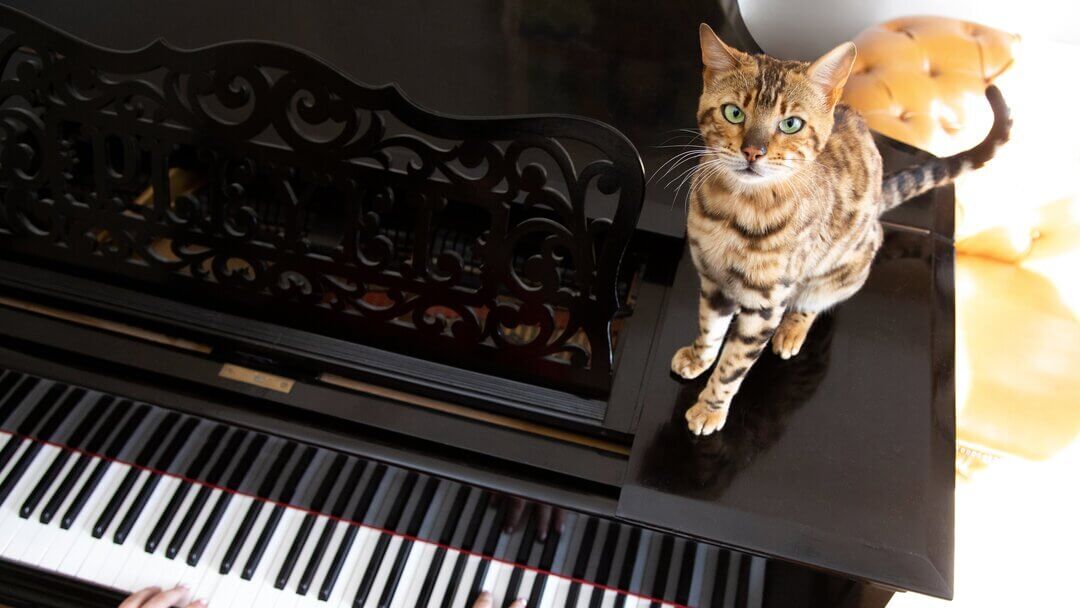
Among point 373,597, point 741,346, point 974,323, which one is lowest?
point 373,597

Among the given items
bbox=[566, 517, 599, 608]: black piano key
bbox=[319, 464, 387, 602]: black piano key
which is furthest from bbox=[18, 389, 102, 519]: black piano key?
bbox=[566, 517, 599, 608]: black piano key

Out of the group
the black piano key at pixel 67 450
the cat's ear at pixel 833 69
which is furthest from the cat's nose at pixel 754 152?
the black piano key at pixel 67 450

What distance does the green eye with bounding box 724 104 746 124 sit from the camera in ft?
5.12

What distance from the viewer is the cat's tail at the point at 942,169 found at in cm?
196

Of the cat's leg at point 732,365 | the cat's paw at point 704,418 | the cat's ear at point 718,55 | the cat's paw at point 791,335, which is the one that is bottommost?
the cat's paw at point 704,418

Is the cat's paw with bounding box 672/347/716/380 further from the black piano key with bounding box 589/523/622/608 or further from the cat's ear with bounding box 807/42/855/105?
the cat's ear with bounding box 807/42/855/105

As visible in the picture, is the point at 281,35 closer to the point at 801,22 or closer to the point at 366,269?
the point at 366,269

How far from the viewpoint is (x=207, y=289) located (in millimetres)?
1897

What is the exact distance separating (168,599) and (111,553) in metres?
0.21

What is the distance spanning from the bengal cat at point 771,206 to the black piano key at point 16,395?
4.72 ft

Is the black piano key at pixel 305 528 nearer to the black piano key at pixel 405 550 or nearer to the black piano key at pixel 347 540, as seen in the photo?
the black piano key at pixel 347 540

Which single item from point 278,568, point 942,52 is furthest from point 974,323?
point 278,568

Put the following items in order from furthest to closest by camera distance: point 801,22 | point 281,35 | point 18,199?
point 801,22, point 281,35, point 18,199

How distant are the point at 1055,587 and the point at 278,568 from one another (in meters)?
2.72
